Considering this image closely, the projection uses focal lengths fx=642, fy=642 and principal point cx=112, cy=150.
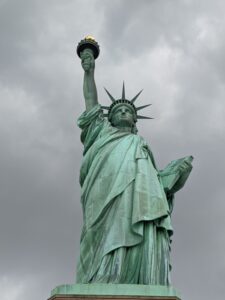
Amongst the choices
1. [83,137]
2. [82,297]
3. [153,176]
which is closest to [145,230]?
[153,176]

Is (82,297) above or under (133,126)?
under

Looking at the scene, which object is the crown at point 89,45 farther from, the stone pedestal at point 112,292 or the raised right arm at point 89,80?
the stone pedestal at point 112,292

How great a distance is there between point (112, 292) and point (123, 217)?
101 inches

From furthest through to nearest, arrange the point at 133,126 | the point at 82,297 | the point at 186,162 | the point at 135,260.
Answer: the point at 133,126
the point at 186,162
the point at 135,260
the point at 82,297

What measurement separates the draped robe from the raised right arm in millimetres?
2290

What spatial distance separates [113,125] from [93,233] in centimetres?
401

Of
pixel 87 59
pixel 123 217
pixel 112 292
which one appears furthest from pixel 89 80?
pixel 112 292

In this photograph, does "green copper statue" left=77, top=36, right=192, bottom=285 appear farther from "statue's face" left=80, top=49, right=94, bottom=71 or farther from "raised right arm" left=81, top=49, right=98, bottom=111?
"statue's face" left=80, top=49, right=94, bottom=71

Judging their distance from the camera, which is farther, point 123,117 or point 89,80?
point 89,80

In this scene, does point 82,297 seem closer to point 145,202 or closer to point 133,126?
point 145,202

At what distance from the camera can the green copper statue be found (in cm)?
1366

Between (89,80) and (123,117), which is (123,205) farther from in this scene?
(89,80)

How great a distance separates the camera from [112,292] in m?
11.9

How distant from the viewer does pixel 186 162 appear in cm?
1652
